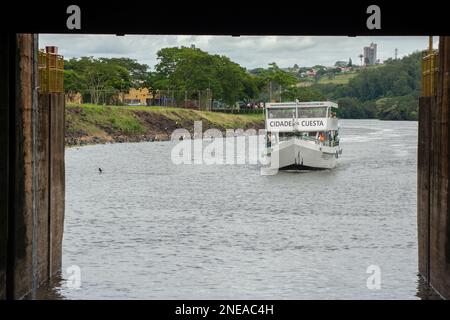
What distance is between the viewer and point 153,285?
26.1 metres

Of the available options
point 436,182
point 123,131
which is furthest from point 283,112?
point 123,131

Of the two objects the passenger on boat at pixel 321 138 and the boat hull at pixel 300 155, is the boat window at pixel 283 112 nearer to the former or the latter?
the boat hull at pixel 300 155

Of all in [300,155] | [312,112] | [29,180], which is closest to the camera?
[29,180]

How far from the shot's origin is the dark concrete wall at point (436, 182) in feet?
65.2

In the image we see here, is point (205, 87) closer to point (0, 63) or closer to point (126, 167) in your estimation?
point (126, 167)

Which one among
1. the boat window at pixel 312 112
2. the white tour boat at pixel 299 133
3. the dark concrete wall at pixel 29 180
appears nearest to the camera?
the dark concrete wall at pixel 29 180

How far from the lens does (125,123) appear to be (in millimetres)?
130250

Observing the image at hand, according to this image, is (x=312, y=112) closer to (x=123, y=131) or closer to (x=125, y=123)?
(x=123, y=131)

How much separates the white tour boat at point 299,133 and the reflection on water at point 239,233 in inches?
58.7

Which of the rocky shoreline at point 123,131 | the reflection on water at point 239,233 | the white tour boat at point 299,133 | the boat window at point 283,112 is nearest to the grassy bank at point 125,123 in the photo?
the rocky shoreline at point 123,131

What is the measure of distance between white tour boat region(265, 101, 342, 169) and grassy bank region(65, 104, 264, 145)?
40.1 m

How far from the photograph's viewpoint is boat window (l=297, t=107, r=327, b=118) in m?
70.1

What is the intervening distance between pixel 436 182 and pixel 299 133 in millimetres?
50375
